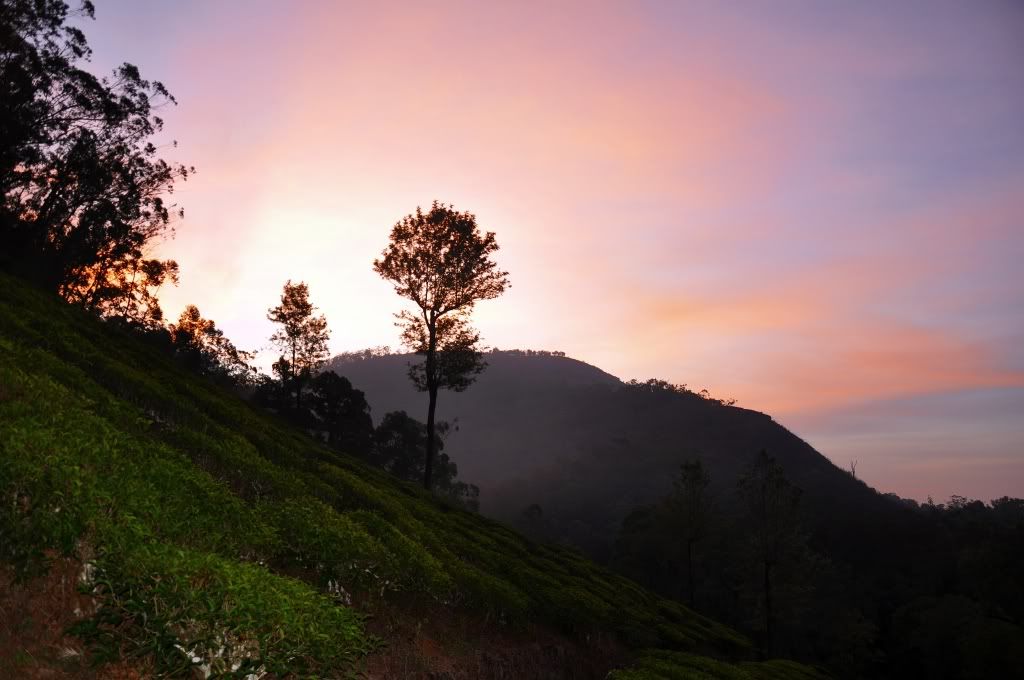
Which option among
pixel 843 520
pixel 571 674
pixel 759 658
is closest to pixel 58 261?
pixel 571 674

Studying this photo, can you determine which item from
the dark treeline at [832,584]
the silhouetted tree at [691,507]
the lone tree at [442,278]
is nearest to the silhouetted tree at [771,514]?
the dark treeline at [832,584]

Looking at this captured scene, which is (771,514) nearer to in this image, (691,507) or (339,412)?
(691,507)

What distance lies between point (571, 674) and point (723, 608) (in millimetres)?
72990

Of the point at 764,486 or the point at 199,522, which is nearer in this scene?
the point at 199,522

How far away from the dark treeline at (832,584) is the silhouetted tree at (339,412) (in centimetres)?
4378

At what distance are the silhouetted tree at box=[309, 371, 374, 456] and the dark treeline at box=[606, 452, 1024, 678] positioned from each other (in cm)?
4378

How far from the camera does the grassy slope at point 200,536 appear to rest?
278 inches

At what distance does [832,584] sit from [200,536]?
88.9 m

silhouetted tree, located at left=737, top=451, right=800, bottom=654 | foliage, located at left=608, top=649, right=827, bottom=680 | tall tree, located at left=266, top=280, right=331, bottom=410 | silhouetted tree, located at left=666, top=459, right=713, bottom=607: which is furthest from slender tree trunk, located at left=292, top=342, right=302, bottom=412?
foliage, located at left=608, top=649, right=827, bottom=680

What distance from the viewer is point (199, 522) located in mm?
10547

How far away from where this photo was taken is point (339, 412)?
85688mm

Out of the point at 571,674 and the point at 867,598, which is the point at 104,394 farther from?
the point at 867,598

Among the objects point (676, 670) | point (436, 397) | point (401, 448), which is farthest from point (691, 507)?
point (401, 448)

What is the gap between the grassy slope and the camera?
7.06 m
